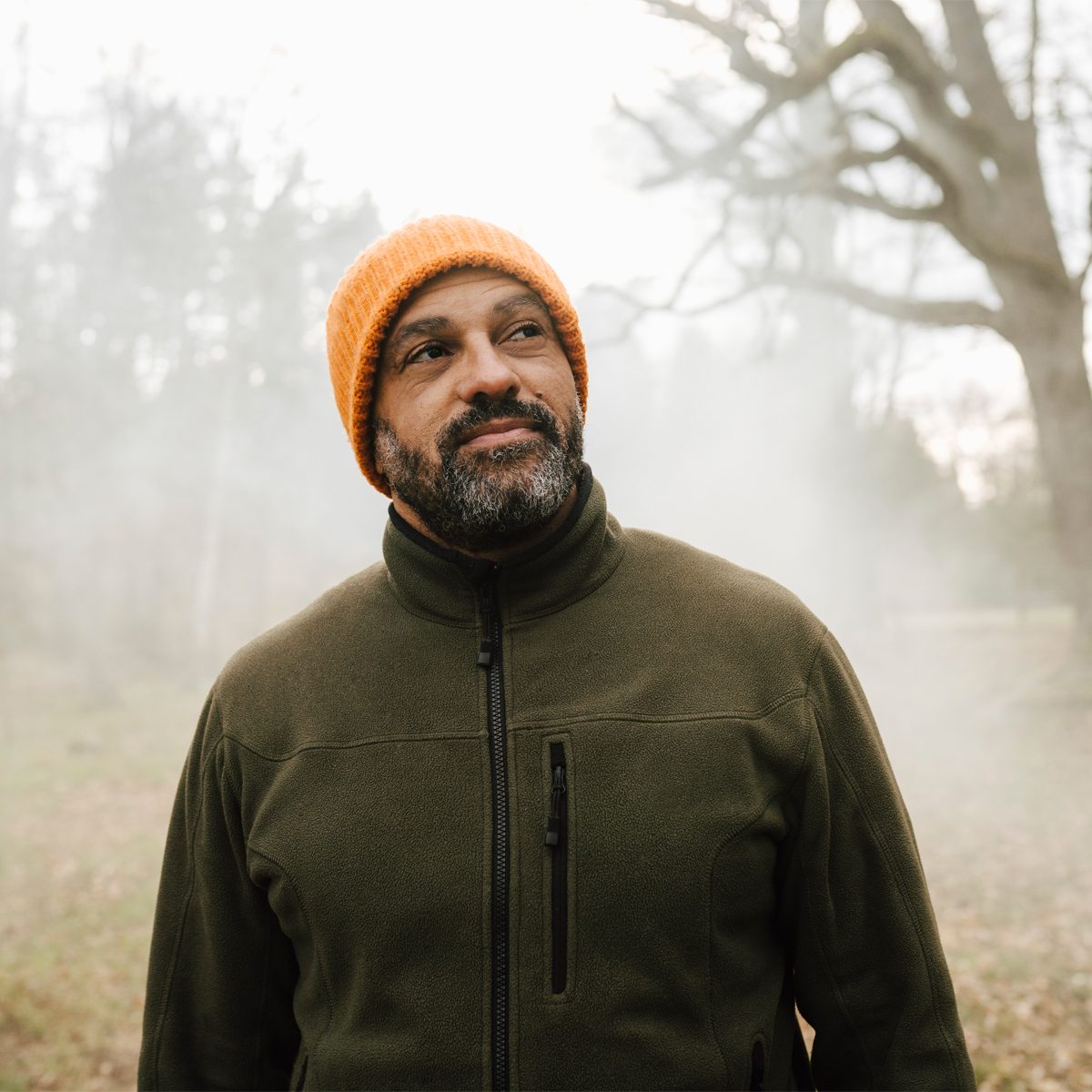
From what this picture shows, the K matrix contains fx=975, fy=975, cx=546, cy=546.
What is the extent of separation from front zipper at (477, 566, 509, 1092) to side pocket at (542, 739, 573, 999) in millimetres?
68

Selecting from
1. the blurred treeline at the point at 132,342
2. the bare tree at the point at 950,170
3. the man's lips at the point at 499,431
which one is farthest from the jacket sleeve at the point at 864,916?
the blurred treeline at the point at 132,342

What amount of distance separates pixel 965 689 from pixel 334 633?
11.0 meters

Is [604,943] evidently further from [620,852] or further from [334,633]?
[334,633]

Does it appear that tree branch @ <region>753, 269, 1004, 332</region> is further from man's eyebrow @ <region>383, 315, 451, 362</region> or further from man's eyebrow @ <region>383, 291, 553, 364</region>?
man's eyebrow @ <region>383, 315, 451, 362</region>

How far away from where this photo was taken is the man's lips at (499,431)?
1.74 meters

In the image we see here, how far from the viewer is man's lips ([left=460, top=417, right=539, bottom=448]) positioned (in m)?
1.74

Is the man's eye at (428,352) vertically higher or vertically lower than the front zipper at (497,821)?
higher

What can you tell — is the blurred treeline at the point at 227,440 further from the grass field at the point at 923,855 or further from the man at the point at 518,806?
the man at the point at 518,806

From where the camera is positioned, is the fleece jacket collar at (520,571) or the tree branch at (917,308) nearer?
the fleece jacket collar at (520,571)

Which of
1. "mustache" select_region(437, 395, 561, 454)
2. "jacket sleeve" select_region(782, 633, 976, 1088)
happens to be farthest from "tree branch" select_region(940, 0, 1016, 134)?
"jacket sleeve" select_region(782, 633, 976, 1088)

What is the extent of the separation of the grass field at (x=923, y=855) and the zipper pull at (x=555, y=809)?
3450 millimetres

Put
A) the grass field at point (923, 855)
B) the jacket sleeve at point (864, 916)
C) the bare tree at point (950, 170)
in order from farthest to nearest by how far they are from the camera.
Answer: the bare tree at point (950, 170)
the grass field at point (923, 855)
the jacket sleeve at point (864, 916)

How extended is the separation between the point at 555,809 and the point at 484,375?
76cm

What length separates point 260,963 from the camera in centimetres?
180
